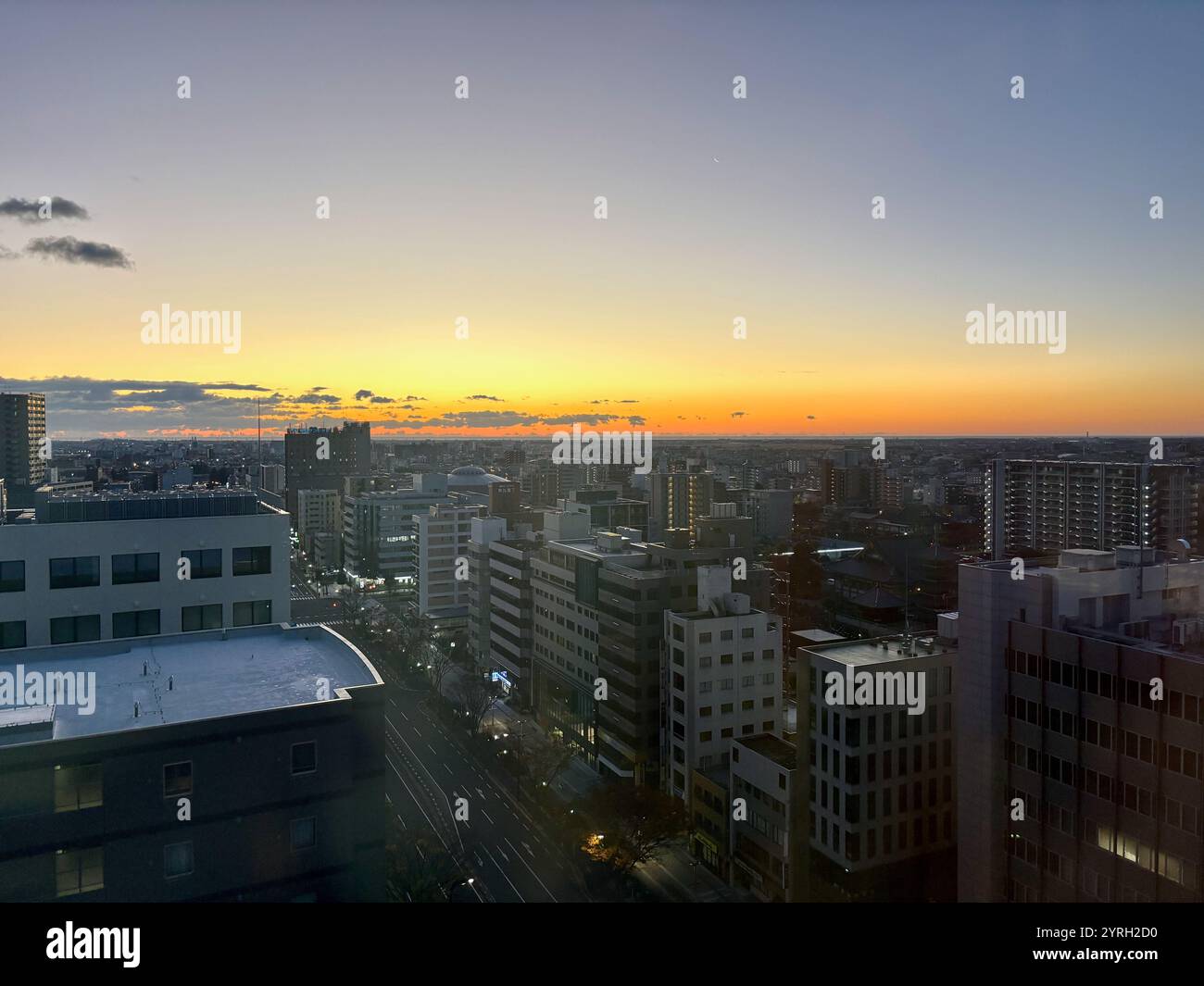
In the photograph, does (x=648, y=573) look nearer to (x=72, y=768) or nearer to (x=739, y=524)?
(x=739, y=524)

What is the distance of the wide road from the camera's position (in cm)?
857

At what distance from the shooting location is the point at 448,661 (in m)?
16.2

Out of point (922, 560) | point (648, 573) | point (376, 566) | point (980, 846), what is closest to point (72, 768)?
point (980, 846)

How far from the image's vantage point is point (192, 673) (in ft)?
14.8

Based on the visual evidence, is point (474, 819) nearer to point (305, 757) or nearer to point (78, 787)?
point (305, 757)

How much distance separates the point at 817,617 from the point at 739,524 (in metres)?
3.53

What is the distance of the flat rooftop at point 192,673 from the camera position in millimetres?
3760

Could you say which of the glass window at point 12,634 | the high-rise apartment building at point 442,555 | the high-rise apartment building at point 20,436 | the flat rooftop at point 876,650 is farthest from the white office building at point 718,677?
the high-rise apartment building at point 20,436

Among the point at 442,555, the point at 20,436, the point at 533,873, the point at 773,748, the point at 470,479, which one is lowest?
the point at 533,873

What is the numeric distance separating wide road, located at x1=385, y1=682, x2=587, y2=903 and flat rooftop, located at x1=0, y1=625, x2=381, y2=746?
426cm

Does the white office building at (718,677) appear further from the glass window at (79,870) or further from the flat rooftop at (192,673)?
the glass window at (79,870)

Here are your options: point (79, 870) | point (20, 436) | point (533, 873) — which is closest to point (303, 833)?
point (79, 870)

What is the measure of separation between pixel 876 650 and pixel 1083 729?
258 centimetres

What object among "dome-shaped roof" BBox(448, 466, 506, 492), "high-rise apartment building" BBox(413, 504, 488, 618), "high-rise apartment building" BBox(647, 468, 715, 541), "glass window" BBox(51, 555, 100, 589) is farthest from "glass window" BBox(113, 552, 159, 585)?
"dome-shaped roof" BBox(448, 466, 506, 492)
